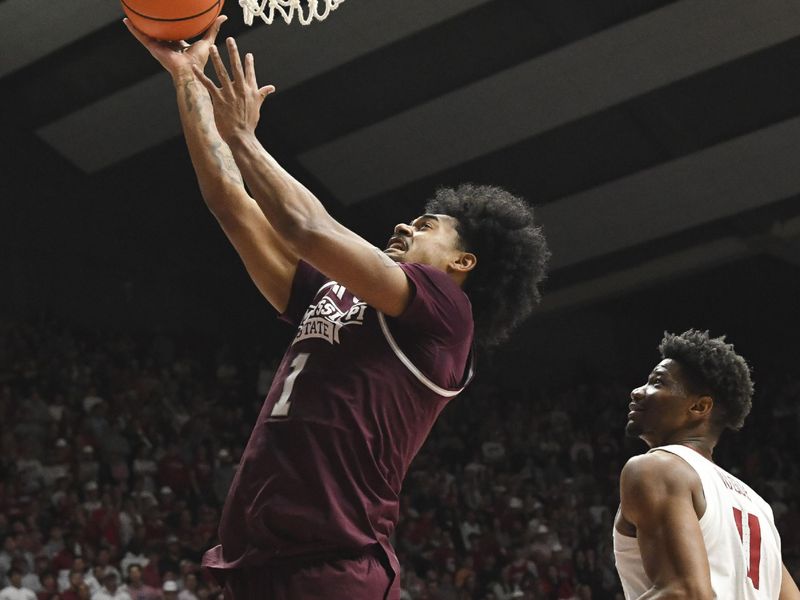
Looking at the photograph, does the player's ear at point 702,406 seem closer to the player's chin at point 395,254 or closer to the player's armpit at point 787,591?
the player's armpit at point 787,591

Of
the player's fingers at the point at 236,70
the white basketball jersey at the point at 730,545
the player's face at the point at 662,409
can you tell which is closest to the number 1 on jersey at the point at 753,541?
the white basketball jersey at the point at 730,545

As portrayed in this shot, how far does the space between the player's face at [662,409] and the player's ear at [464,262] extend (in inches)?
25.7

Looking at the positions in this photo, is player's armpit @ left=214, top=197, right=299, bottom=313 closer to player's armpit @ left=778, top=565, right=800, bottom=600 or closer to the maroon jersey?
the maroon jersey

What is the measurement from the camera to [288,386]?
8.78ft

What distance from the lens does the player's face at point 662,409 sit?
11.2ft

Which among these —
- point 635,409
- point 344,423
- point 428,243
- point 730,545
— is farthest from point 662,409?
point 344,423

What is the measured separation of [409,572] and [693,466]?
8.26 meters

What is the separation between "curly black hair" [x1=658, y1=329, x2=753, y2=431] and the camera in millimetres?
3455

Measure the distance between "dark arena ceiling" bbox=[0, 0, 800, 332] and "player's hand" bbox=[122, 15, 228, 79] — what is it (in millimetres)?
9102

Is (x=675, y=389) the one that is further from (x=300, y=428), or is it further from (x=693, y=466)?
(x=300, y=428)

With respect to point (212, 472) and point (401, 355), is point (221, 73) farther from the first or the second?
point (212, 472)

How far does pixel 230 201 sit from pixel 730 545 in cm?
154

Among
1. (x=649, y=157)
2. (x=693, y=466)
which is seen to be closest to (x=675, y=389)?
(x=693, y=466)

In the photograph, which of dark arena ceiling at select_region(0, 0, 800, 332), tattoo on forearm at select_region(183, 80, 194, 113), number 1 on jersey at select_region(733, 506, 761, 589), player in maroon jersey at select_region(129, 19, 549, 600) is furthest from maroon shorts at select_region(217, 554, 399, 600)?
dark arena ceiling at select_region(0, 0, 800, 332)
